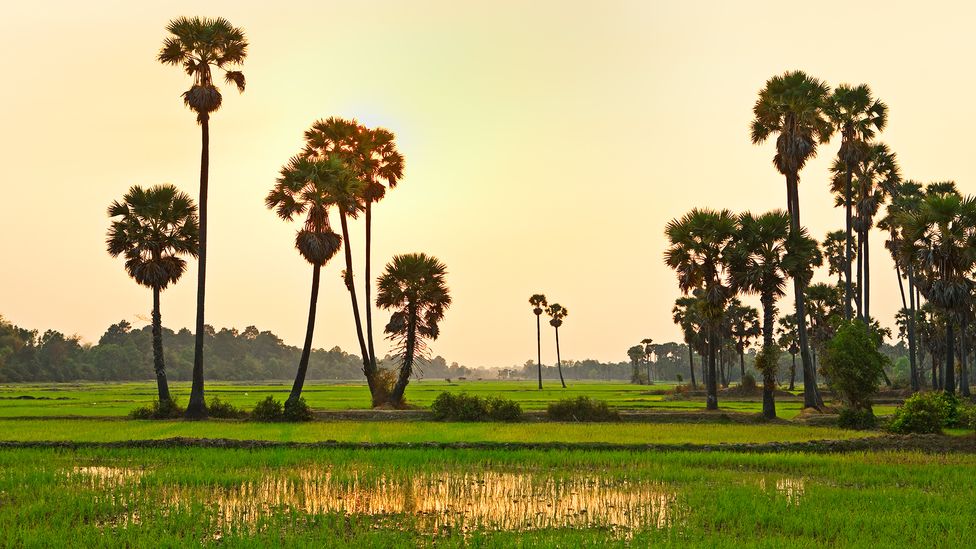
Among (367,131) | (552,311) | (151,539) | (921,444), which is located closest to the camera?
(151,539)

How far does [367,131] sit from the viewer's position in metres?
57.0

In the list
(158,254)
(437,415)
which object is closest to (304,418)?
(437,415)

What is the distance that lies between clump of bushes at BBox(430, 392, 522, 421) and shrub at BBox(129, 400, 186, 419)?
551 inches

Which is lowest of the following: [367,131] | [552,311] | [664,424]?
[664,424]

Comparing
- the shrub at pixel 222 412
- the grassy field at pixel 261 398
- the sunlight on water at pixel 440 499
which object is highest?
the sunlight on water at pixel 440 499

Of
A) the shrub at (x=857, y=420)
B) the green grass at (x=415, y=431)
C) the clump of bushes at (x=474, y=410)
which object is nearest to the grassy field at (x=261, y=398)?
the shrub at (x=857, y=420)

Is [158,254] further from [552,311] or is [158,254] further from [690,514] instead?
[552,311]

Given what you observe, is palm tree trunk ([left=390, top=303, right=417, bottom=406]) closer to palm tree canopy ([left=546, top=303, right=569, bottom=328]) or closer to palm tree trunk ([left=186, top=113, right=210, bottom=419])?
palm tree trunk ([left=186, top=113, right=210, bottom=419])

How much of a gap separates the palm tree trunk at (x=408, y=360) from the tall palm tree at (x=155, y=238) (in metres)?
13.9

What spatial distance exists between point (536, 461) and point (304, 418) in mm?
19662

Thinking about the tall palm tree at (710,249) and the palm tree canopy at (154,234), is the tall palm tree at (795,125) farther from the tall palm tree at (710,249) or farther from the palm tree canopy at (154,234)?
the palm tree canopy at (154,234)

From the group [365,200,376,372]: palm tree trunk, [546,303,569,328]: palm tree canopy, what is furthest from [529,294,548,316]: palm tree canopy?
[365,200,376,372]: palm tree trunk

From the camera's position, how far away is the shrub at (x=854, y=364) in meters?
38.8

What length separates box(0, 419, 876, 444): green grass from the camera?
30.1 meters
